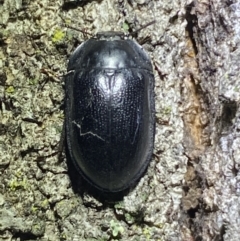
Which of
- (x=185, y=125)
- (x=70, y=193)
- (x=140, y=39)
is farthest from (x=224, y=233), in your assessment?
(x=140, y=39)

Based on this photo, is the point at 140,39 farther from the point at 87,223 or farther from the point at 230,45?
the point at 87,223

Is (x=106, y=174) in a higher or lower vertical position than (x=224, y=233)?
higher

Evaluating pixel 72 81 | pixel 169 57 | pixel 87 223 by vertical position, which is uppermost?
pixel 169 57
